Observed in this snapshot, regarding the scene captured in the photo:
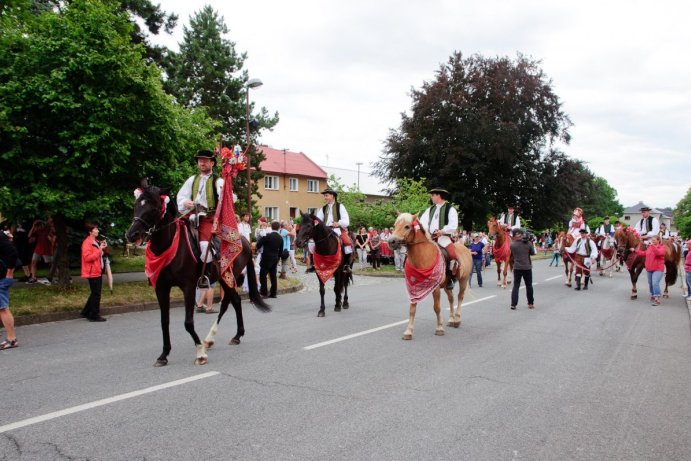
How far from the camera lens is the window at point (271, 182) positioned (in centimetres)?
5453

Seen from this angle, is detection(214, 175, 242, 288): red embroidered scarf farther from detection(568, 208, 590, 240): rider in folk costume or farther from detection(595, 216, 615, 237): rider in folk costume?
detection(595, 216, 615, 237): rider in folk costume

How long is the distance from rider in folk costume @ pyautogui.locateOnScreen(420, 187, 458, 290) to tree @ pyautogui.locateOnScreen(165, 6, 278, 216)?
24.1 m

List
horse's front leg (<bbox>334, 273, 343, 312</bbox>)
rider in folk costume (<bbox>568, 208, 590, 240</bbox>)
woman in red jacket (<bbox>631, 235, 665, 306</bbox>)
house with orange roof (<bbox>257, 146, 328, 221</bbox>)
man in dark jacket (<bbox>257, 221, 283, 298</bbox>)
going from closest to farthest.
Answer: horse's front leg (<bbox>334, 273, 343, 312</bbox>) < woman in red jacket (<bbox>631, 235, 665, 306</bbox>) < man in dark jacket (<bbox>257, 221, 283, 298</bbox>) < rider in folk costume (<bbox>568, 208, 590, 240</bbox>) < house with orange roof (<bbox>257, 146, 328, 221</bbox>)

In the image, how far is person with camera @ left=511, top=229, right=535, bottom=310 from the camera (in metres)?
11.7

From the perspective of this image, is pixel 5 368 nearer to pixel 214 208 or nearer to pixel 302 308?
pixel 214 208

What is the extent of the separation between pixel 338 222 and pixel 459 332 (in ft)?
12.8

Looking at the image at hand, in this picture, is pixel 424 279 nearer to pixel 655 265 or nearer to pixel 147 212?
pixel 147 212

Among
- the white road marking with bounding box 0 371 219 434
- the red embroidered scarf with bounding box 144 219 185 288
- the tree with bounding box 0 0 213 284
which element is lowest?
the white road marking with bounding box 0 371 219 434

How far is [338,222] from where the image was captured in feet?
36.9

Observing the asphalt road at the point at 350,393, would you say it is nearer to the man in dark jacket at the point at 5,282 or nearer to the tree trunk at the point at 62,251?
the man in dark jacket at the point at 5,282

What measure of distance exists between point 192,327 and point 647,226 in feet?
49.2

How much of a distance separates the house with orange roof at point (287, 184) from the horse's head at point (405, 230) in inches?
1787

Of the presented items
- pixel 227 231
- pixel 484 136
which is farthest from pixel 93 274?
pixel 484 136

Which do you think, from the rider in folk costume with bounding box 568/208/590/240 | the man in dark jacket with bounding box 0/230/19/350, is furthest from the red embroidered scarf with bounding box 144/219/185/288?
the rider in folk costume with bounding box 568/208/590/240
